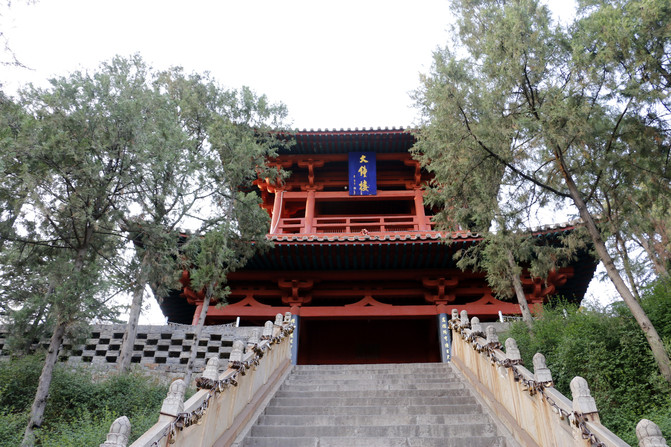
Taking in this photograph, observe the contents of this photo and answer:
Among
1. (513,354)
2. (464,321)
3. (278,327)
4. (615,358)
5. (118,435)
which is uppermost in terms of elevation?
(464,321)

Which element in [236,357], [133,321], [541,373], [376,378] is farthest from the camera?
[133,321]

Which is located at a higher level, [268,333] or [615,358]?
[268,333]

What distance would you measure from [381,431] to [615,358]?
3092 mm

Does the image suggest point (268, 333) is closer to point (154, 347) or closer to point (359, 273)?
point (154, 347)

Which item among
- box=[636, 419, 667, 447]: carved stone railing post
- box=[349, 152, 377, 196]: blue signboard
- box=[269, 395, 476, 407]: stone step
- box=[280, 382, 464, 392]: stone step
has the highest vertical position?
box=[349, 152, 377, 196]: blue signboard

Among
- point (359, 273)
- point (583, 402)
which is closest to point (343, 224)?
point (359, 273)

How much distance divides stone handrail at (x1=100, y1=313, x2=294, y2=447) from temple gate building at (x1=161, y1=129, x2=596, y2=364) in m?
3.16

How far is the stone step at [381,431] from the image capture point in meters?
5.00

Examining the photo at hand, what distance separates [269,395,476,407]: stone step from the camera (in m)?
6.00

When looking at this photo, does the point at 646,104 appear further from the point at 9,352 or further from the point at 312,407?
the point at 9,352

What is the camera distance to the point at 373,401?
19.9 ft

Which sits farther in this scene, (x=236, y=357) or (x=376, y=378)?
(x=376, y=378)

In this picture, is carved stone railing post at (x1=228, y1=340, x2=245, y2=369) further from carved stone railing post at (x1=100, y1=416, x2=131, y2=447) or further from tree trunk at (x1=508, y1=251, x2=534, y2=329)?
tree trunk at (x1=508, y1=251, x2=534, y2=329)

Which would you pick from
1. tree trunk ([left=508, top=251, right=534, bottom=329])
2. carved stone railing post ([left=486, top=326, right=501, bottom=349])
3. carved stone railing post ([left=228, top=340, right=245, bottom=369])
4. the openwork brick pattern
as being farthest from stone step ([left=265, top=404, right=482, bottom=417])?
the openwork brick pattern
